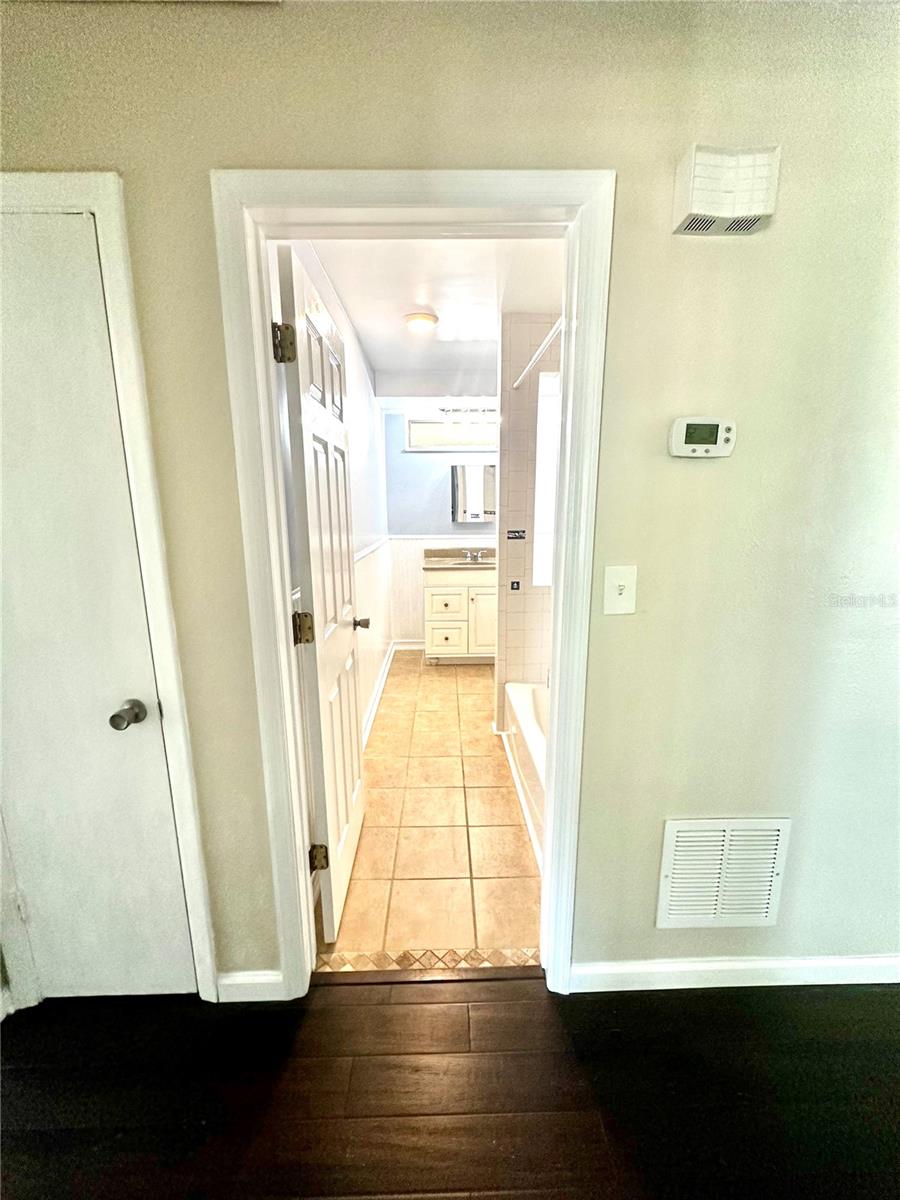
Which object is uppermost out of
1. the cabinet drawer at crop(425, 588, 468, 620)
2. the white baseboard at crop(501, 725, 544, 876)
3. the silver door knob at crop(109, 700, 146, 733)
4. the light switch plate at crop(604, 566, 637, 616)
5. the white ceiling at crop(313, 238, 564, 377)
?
the white ceiling at crop(313, 238, 564, 377)

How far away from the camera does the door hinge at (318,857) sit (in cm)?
137

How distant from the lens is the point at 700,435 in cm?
104

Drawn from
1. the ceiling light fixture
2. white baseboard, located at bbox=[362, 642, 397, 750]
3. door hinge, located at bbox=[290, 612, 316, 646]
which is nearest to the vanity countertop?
white baseboard, located at bbox=[362, 642, 397, 750]

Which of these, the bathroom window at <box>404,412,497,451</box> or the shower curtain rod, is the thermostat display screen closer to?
the shower curtain rod

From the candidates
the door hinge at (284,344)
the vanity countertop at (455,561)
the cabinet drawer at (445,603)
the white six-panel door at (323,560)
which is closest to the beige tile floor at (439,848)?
the white six-panel door at (323,560)

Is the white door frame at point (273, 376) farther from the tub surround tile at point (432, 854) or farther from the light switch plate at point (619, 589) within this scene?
the tub surround tile at point (432, 854)

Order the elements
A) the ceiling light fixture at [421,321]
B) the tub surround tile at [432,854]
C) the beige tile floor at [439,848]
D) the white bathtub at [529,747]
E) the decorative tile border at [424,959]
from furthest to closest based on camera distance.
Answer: the ceiling light fixture at [421,321] < the white bathtub at [529,747] < the tub surround tile at [432,854] < the beige tile floor at [439,848] < the decorative tile border at [424,959]

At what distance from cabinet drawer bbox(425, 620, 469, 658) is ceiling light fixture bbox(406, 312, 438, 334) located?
2.20m

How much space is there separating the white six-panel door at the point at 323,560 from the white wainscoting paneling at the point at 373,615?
2.02 ft

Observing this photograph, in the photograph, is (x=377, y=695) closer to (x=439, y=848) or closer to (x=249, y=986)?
(x=439, y=848)

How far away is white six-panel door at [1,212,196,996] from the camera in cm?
96

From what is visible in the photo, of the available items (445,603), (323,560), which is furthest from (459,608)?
(323,560)

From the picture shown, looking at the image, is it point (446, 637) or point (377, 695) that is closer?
point (377, 695)

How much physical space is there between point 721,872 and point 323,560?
1457 mm
